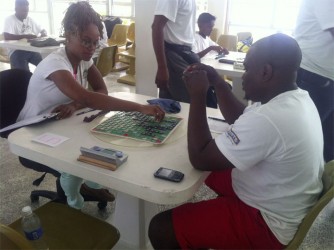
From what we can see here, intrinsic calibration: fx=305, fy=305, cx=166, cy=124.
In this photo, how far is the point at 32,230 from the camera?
0.96m

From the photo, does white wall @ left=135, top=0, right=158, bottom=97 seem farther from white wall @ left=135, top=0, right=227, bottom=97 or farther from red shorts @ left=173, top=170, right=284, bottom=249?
red shorts @ left=173, top=170, right=284, bottom=249

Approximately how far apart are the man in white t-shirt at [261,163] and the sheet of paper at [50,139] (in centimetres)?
45

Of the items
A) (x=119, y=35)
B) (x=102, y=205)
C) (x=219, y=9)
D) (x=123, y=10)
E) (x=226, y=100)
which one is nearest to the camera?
(x=226, y=100)

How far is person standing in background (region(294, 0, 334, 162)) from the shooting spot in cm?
165

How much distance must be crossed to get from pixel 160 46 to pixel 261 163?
156 centimetres

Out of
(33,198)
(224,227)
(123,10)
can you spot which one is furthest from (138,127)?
(123,10)

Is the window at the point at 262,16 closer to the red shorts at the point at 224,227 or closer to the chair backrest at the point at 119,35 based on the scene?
the chair backrest at the point at 119,35

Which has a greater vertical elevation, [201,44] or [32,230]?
[201,44]

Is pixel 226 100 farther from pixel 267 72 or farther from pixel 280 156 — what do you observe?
pixel 280 156

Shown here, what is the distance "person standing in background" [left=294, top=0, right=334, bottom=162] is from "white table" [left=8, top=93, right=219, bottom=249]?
0.92 meters

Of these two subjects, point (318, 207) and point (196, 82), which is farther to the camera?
point (196, 82)

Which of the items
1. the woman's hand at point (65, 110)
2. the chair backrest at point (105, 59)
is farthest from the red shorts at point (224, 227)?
the chair backrest at point (105, 59)

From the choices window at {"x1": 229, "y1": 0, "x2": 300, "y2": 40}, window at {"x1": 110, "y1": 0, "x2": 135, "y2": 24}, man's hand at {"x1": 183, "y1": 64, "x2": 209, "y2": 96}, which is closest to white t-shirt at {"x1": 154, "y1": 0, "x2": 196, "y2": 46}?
man's hand at {"x1": 183, "y1": 64, "x2": 209, "y2": 96}

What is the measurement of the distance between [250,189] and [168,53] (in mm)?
1666
